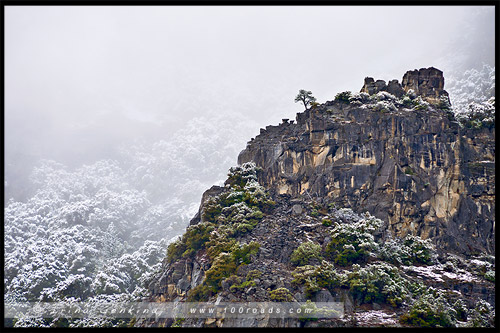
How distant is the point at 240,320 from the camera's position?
39.8 m

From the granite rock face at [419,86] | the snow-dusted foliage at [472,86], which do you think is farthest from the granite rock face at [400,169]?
the snow-dusted foliage at [472,86]

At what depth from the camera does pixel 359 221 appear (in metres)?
50.2

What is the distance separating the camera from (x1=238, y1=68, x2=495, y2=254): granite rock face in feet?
170

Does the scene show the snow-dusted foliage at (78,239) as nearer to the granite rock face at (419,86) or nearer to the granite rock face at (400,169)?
the granite rock face at (400,169)

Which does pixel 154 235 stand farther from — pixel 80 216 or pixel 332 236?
pixel 332 236

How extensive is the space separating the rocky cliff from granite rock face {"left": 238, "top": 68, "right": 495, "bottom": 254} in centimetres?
10

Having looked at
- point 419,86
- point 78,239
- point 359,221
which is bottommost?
point 78,239

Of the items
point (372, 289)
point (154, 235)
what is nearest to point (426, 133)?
point (372, 289)

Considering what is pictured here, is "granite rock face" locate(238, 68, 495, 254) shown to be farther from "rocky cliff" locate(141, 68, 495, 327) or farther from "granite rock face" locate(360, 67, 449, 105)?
"granite rock face" locate(360, 67, 449, 105)

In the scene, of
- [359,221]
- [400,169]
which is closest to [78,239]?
[359,221]

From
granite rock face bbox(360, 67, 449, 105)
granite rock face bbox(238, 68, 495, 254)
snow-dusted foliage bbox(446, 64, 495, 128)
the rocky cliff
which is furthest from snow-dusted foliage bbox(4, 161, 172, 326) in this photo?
snow-dusted foliage bbox(446, 64, 495, 128)

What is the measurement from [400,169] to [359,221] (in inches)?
280

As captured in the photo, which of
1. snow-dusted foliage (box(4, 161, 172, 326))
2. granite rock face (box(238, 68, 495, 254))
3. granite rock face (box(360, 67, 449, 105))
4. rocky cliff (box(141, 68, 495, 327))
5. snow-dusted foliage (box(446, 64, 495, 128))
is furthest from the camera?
snow-dusted foliage (box(446, 64, 495, 128))

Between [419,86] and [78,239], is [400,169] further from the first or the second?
[78,239]
